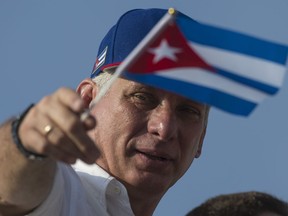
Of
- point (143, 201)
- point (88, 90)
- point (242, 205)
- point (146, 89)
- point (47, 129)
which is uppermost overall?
point (47, 129)

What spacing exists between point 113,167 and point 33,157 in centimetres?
130

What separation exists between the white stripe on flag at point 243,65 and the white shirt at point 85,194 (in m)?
0.76

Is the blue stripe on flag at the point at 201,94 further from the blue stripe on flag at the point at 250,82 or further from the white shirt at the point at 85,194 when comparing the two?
the white shirt at the point at 85,194

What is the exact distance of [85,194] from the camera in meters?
3.78

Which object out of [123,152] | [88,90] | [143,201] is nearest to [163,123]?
[123,152]

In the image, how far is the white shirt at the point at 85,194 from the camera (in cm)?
338

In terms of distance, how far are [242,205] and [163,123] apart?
1.60 metres

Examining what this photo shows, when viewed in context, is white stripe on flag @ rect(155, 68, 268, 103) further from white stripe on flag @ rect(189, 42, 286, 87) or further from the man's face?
the man's face

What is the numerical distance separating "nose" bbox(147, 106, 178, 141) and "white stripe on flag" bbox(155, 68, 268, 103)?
0.92 meters

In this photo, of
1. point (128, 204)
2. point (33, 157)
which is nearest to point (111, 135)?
point (128, 204)

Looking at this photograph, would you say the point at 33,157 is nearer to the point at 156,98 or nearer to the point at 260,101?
the point at 260,101

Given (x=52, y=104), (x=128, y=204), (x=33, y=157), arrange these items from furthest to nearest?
(x=128, y=204), (x=33, y=157), (x=52, y=104)

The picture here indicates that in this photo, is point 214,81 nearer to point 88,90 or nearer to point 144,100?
point 144,100

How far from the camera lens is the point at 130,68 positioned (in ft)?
10.0
